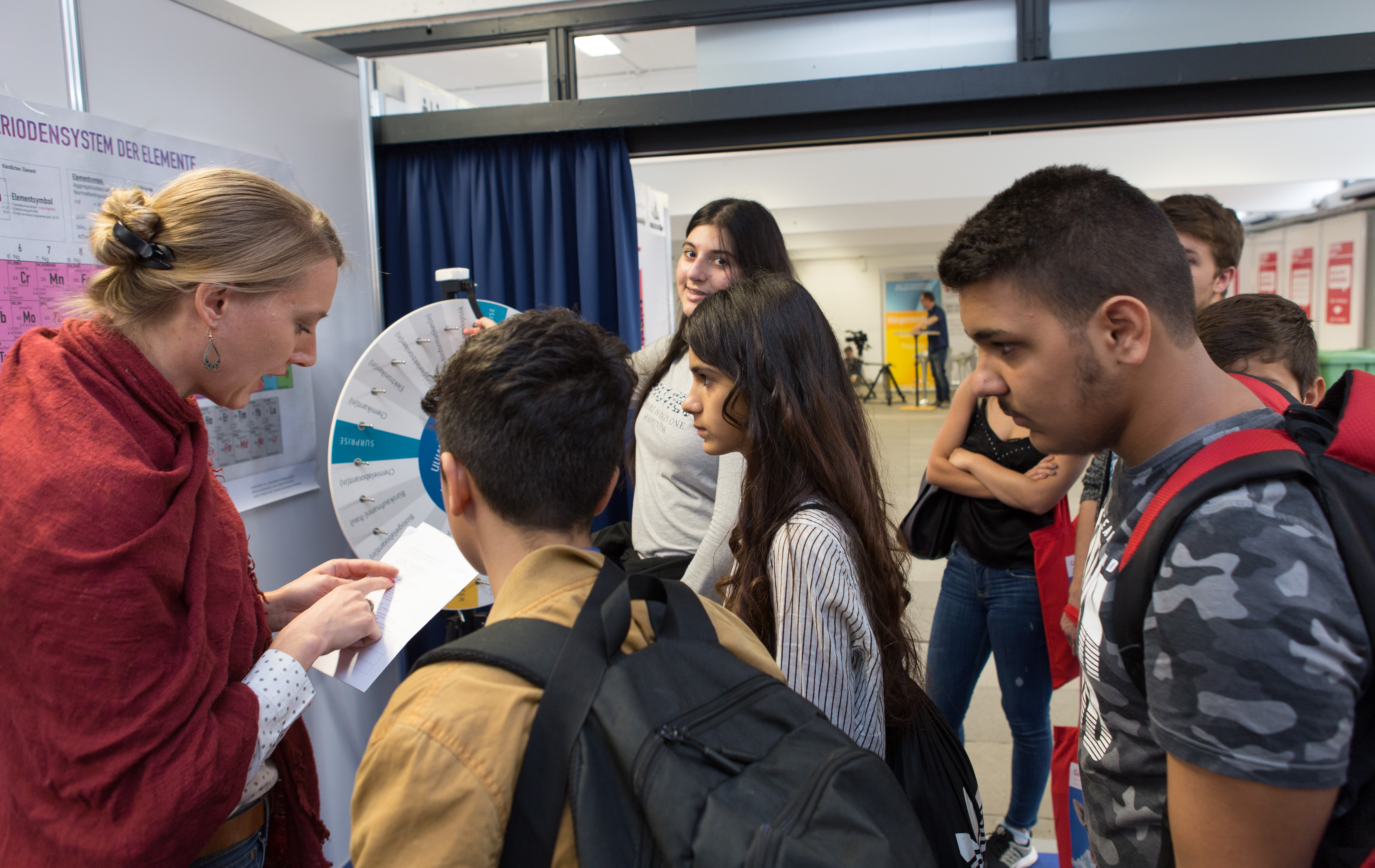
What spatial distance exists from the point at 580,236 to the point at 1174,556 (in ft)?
6.61

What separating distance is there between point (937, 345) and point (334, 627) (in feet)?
36.2

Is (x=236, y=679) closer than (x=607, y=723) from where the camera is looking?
No

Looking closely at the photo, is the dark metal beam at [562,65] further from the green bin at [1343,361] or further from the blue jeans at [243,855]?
the green bin at [1343,361]

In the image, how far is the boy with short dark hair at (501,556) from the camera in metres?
0.60

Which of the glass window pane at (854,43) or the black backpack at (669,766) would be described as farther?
the glass window pane at (854,43)

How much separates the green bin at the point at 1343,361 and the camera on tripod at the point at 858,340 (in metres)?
5.69

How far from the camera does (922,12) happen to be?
7.20 feet

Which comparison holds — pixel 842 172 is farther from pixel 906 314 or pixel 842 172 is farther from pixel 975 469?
pixel 906 314

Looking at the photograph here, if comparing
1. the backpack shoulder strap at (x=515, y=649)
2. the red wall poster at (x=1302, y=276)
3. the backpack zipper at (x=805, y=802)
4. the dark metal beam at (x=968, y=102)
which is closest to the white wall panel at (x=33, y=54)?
the dark metal beam at (x=968, y=102)

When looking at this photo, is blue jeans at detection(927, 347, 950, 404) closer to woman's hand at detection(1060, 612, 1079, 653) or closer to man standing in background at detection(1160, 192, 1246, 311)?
man standing in background at detection(1160, 192, 1246, 311)

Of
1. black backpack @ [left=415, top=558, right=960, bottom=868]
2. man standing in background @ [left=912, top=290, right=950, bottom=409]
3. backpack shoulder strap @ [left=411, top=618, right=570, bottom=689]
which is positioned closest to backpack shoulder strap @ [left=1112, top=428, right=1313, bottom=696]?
black backpack @ [left=415, top=558, right=960, bottom=868]

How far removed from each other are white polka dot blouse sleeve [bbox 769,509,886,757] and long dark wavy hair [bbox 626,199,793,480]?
0.82 meters

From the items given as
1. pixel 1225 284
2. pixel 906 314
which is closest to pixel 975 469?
pixel 1225 284

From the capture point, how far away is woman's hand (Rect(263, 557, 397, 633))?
4.45ft
